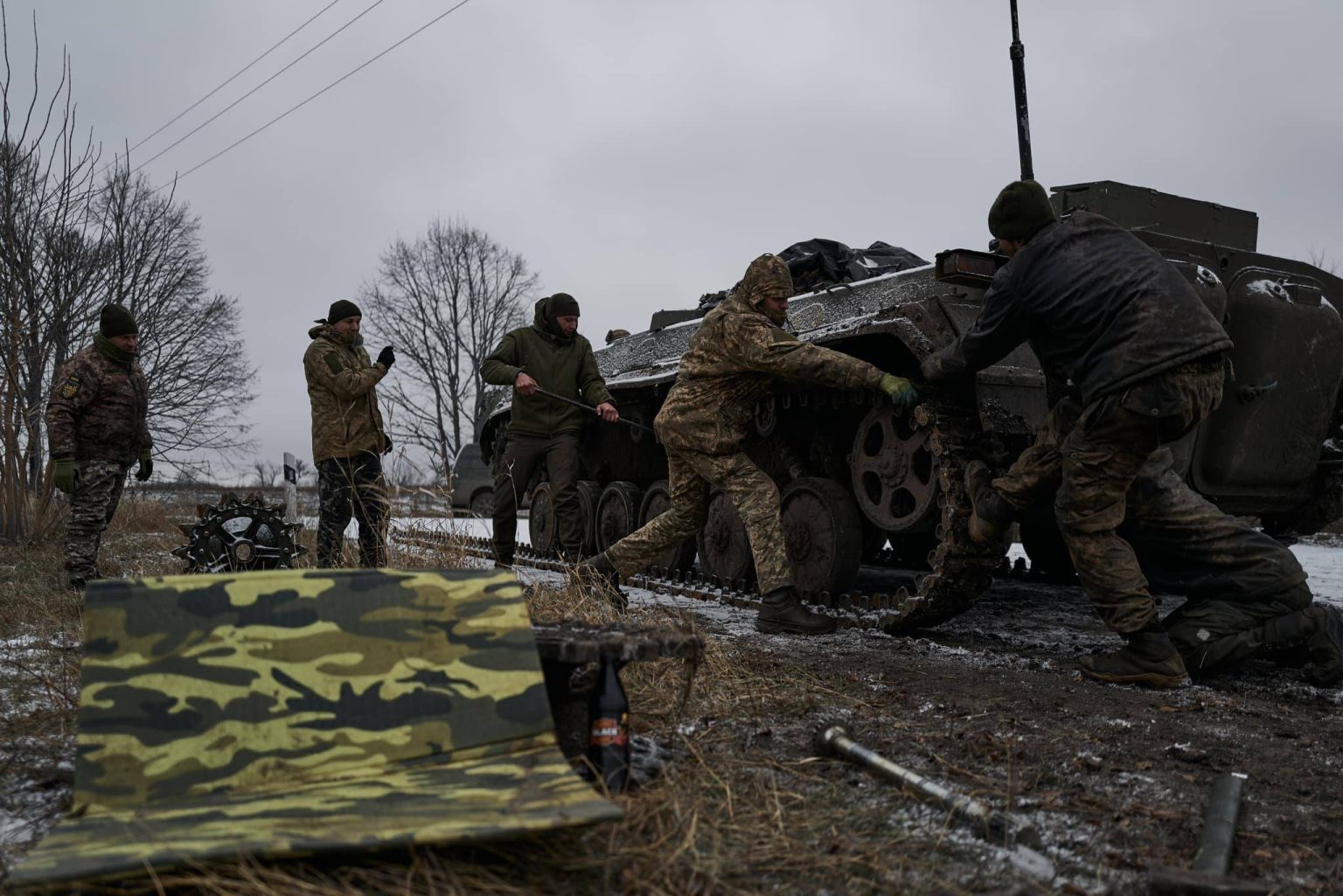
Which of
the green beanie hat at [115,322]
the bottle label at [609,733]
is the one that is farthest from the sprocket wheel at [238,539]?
the bottle label at [609,733]

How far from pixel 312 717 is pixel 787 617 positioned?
11.3ft

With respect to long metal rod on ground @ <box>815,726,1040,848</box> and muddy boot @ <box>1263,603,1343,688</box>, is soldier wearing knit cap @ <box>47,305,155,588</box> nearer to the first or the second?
long metal rod on ground @ <box>815,726,1040,848</box>

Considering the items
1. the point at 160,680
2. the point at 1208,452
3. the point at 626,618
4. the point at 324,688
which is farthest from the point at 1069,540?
the point at 160,680

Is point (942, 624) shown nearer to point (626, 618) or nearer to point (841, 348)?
point (841, 348)

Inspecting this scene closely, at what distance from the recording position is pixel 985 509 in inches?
202

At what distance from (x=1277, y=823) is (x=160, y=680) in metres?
2.73

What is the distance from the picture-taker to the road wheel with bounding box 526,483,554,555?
382 inches

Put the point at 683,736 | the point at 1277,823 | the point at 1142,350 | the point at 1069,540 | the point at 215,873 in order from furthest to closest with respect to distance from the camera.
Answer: the point at 1069,540 < the point at 1142,350 < the point at 683,736 < the point at 1277,823 < the point at 215,873

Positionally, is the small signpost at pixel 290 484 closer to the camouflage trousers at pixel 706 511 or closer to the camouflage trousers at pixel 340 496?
the camouflage trousers at pixel 340 496

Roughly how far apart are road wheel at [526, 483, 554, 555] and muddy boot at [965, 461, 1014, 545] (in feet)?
16.1

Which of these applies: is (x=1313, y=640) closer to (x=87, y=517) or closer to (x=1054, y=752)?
(x=1054, y=752)

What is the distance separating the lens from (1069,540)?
4.65 metres

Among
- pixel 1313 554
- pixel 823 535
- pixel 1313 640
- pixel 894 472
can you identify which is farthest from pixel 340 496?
pixel 1313 554

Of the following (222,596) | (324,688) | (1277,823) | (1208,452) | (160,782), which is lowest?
(1277,823)
